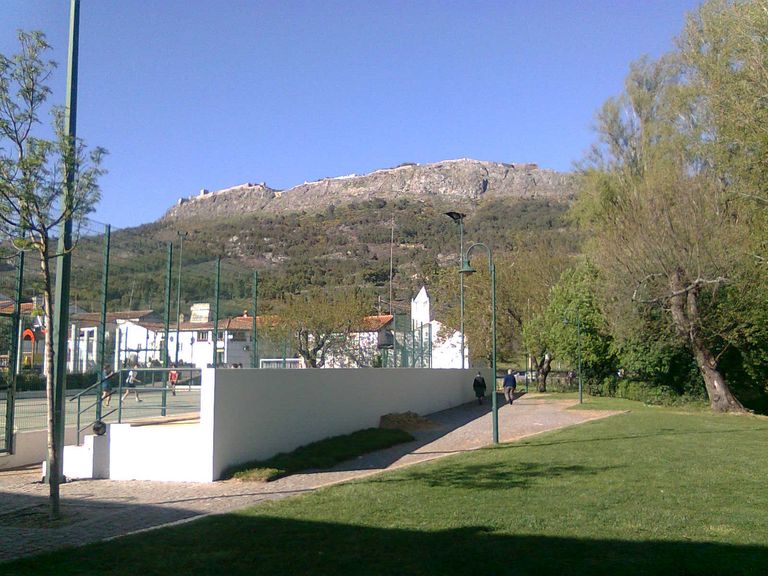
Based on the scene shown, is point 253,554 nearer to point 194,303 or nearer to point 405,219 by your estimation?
point 194,303

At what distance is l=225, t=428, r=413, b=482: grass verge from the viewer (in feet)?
42.4

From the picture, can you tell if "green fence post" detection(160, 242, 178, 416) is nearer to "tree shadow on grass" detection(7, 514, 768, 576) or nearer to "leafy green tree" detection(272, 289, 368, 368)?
"tree shadow on grass" detection(7, 514, 768, 576)

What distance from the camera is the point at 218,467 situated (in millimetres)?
12727

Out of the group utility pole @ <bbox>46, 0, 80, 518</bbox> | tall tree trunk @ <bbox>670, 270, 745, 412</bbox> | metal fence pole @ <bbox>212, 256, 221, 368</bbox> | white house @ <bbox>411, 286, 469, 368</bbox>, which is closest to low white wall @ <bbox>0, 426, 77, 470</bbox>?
metal fence pole @ <bbox>212, 256, 221, 368</bbox>

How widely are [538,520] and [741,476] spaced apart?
→ 19.4 ft

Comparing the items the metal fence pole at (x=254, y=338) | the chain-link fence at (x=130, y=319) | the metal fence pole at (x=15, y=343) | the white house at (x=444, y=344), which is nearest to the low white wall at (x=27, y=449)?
the chain-link fence at (x=130, y=319)

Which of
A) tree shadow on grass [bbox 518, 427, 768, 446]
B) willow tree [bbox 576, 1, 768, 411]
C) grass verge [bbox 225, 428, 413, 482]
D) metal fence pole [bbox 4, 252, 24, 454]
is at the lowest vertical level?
tree shadow on grass [bbox 518, 427, 768, 446]

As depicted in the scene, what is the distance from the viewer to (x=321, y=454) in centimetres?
1539

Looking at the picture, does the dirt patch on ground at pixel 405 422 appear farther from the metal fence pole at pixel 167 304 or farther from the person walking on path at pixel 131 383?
the person walking on path at pixel 131 383

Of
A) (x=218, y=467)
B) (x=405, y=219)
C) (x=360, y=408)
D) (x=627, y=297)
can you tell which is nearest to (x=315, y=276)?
(x=405, y=219)

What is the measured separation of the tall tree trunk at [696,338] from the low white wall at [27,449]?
2479cm

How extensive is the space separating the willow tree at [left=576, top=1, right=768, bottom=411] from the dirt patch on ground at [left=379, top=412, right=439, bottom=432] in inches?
468

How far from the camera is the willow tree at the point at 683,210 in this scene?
25203mm

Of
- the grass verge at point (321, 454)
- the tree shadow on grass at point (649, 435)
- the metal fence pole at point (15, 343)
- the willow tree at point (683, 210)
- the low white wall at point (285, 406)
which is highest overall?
the willow tree at point (683, 210)
